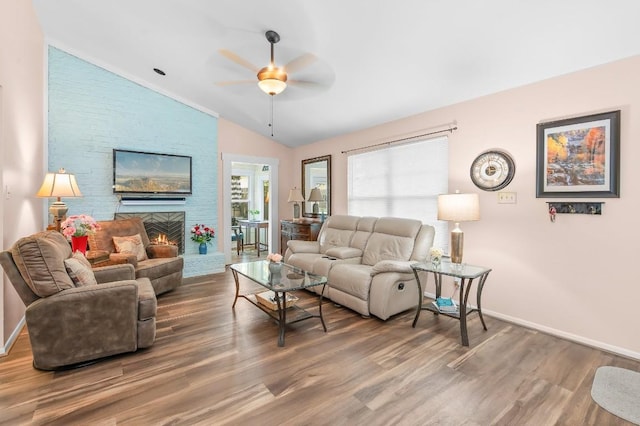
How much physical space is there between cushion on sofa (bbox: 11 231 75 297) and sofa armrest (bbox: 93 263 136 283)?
705 millimetres

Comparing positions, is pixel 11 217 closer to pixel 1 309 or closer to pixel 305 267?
pixel 1 309

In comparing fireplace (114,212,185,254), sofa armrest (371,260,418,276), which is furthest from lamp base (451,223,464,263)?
fireplace (114,212,185,254)

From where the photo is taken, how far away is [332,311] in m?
3.51

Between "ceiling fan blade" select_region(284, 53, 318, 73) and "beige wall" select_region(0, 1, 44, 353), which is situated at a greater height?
"ceiling fan blade" select_region(284, 53, 318, 73)

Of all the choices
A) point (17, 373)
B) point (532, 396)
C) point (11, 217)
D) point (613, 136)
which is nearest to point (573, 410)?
point (532, 396)

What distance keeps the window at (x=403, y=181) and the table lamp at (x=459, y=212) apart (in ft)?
2.42

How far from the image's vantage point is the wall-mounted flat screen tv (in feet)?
15.1

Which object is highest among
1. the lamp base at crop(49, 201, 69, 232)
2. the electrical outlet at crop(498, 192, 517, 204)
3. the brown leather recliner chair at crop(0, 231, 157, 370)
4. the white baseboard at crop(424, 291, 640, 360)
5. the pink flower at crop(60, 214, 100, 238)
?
the electrical outlet at crop(498, 192, 517, 204)

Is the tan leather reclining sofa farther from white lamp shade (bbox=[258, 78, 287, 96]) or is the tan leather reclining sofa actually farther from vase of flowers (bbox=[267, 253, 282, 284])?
white lamp shade (bbox=[258, 78, 287, 96])

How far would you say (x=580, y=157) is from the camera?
2.71 meters

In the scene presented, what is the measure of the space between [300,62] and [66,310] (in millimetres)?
3105

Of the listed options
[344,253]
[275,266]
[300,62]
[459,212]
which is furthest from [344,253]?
[300,62]

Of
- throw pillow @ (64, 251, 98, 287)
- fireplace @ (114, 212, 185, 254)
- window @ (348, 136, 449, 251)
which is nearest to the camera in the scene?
throw pillow @ (64, 251, 98, 287)

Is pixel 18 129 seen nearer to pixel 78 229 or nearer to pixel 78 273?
pixel 78 229
